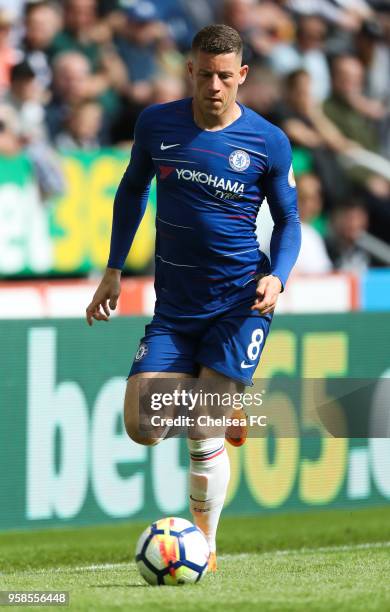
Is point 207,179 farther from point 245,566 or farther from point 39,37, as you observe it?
point 39,37

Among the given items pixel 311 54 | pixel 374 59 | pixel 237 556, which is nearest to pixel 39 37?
pixel 311 54

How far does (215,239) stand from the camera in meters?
5.84

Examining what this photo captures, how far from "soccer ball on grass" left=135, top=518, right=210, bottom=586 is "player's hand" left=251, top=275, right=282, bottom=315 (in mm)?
943

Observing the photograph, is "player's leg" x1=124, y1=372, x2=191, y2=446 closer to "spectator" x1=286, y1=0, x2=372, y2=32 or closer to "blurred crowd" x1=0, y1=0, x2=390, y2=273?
"blurred crowd" x1=0, y1=0, x2=390, y2=273

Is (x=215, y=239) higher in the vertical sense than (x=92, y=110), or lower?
higher

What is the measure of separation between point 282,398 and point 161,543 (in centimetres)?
354

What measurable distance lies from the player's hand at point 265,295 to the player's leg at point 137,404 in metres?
0.58

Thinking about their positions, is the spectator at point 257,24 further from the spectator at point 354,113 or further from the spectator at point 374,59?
the spectator at point 374,59

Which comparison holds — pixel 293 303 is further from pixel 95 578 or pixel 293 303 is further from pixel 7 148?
pixel 95 578

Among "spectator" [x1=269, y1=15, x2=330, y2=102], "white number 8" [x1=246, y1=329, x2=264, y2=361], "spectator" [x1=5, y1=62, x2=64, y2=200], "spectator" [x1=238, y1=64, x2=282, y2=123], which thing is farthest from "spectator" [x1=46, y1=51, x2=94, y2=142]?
"white number 8" [x1=246, y1=329, x2=264, y2=361]

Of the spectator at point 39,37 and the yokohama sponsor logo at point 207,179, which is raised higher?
the yokohama sponsor logo at point 207,179

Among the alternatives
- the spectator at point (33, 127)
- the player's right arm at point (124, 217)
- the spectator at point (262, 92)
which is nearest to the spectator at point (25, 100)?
the spectator at point (33, 127)

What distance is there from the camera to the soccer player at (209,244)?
227 inches

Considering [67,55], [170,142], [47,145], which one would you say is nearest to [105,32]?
[67,55]
